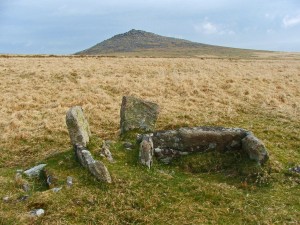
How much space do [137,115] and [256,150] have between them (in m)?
5.50

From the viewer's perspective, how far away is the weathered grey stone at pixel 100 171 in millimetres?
10686

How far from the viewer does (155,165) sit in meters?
12.3

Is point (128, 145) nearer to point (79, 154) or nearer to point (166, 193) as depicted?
point (79, 154)

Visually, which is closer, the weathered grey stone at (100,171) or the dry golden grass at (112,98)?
the weathered grey stone at (100,171)

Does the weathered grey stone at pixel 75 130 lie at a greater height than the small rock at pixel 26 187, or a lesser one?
greater

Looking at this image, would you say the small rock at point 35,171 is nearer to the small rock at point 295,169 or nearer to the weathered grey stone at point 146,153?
the weathered grey stone at point 146,153

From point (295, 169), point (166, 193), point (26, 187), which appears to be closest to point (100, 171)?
point (166, 193)

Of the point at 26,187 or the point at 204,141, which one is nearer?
the point at 26,187

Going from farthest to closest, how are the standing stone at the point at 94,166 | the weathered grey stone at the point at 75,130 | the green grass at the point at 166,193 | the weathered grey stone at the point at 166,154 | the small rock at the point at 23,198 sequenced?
the weathered grey stone at the point at 166,154
the weathered grey stone at the point at 75,130
the standing stone at the point at 94,166
the small rock at the point at 23,198
the green grass at the point at 166,193

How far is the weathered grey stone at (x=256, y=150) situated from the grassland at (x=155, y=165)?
340 mm

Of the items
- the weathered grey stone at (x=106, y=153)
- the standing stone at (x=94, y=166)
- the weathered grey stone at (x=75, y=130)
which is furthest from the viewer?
the weathered grey stone at (x=75, y=130)

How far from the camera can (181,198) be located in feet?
33.3

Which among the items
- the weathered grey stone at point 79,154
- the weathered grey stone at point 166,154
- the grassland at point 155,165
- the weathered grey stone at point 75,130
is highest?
the weathered grey stone at point 75,130

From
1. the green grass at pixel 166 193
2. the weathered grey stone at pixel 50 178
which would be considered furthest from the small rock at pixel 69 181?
the weathered grey stone at pixel 50 178
